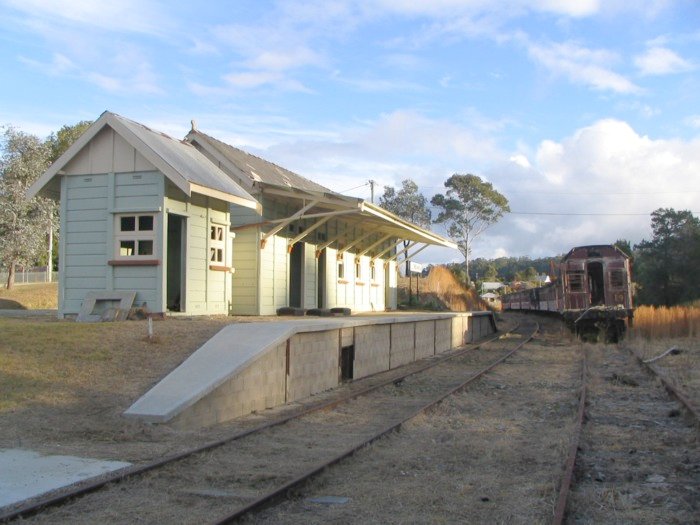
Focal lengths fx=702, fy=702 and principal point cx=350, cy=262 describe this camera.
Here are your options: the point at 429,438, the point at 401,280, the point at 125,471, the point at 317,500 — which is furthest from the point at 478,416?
the point at 401,280

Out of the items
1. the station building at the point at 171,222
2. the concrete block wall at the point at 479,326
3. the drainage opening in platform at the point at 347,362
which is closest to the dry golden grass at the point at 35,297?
the station building at the point at 171,222

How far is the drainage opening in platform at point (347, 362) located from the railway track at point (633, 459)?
14.3 feet

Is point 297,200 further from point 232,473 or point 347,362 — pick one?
point 232,473

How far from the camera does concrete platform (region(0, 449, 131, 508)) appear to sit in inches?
218

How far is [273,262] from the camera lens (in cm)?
1850

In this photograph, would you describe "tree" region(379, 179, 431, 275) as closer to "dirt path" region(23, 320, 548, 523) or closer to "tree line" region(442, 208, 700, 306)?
"tree line" region(442, 208, 700, 306)

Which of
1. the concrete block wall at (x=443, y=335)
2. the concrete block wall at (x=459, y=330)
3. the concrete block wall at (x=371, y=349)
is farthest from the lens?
the concrete block wall at (x=459, y=330)

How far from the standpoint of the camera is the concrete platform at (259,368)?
27.8 ft

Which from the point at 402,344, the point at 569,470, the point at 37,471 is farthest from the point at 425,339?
the point at 37,471

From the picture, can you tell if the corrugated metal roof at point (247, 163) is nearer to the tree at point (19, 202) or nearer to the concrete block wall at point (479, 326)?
the concrete block wall at point (479, 326)

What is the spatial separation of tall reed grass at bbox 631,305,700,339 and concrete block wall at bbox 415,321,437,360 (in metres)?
9.21

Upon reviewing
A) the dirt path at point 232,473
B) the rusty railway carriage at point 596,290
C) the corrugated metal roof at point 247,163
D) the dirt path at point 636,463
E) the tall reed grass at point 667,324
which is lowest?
the dirt path at point 636,463

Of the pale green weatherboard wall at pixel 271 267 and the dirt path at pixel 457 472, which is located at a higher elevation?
the pale green weatherboard wall at pixel 271 267

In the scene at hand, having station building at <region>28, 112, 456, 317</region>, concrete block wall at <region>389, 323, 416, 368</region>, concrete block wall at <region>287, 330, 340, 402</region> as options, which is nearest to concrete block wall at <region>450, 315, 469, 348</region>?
concrete block wall at <region>389, 323, 416, 368</region>
